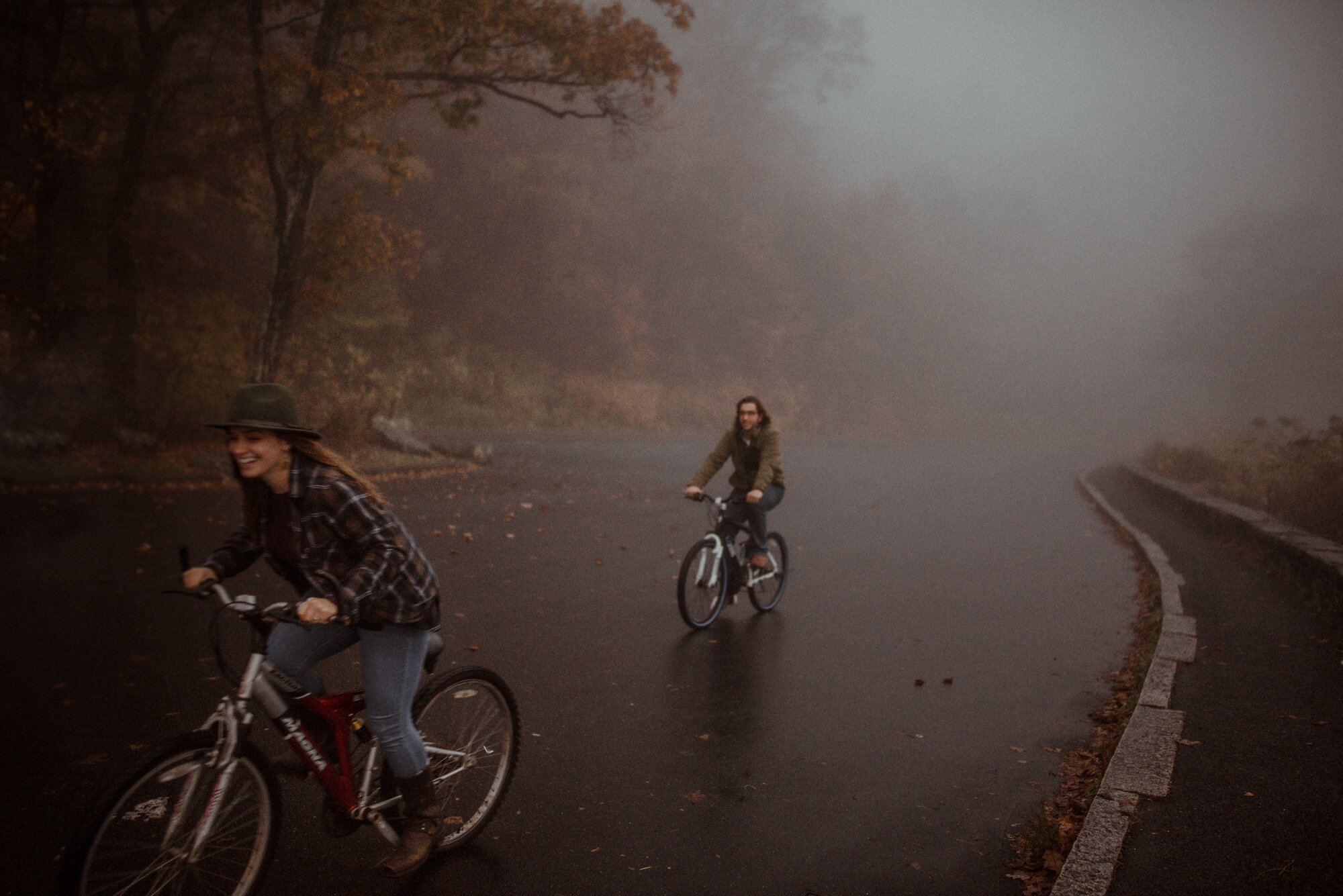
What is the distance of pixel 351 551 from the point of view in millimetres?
3197

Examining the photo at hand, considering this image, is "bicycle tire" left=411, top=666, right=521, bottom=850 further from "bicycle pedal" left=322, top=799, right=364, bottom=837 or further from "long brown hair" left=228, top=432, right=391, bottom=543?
"long brown hair" left=228, top=432, right=391, bottom=543

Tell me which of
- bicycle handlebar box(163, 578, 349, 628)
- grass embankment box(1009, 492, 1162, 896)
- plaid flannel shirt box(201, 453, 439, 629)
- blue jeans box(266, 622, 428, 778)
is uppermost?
plaid flannel shirt box(201, 453, 439, 629)

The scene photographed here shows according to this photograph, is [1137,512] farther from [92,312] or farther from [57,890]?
[92,312]

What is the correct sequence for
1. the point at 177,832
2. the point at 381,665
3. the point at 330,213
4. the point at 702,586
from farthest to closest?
the point at 330,213 → the point at 702,586 → the point at 381,665 → the point at 177,832

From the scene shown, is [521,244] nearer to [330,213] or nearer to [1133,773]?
[330,213]

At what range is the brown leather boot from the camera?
3.46m

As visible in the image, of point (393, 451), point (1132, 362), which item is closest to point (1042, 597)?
point (393, 451)

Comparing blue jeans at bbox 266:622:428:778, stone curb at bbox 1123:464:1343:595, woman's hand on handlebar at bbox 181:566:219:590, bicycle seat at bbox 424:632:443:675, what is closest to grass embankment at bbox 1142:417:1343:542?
stone curb at bbox 1123:464:1343:595

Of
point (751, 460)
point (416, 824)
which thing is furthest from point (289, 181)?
point (416, 824)

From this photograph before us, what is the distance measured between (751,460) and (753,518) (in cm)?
52

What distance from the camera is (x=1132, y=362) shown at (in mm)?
96812

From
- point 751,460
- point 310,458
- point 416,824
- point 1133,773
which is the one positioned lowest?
point 416,824

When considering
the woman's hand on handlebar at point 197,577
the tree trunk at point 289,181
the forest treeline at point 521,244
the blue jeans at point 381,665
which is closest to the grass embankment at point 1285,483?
the blue jeans at point 381,665

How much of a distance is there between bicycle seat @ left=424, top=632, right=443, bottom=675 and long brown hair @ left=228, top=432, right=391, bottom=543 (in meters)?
0.58
